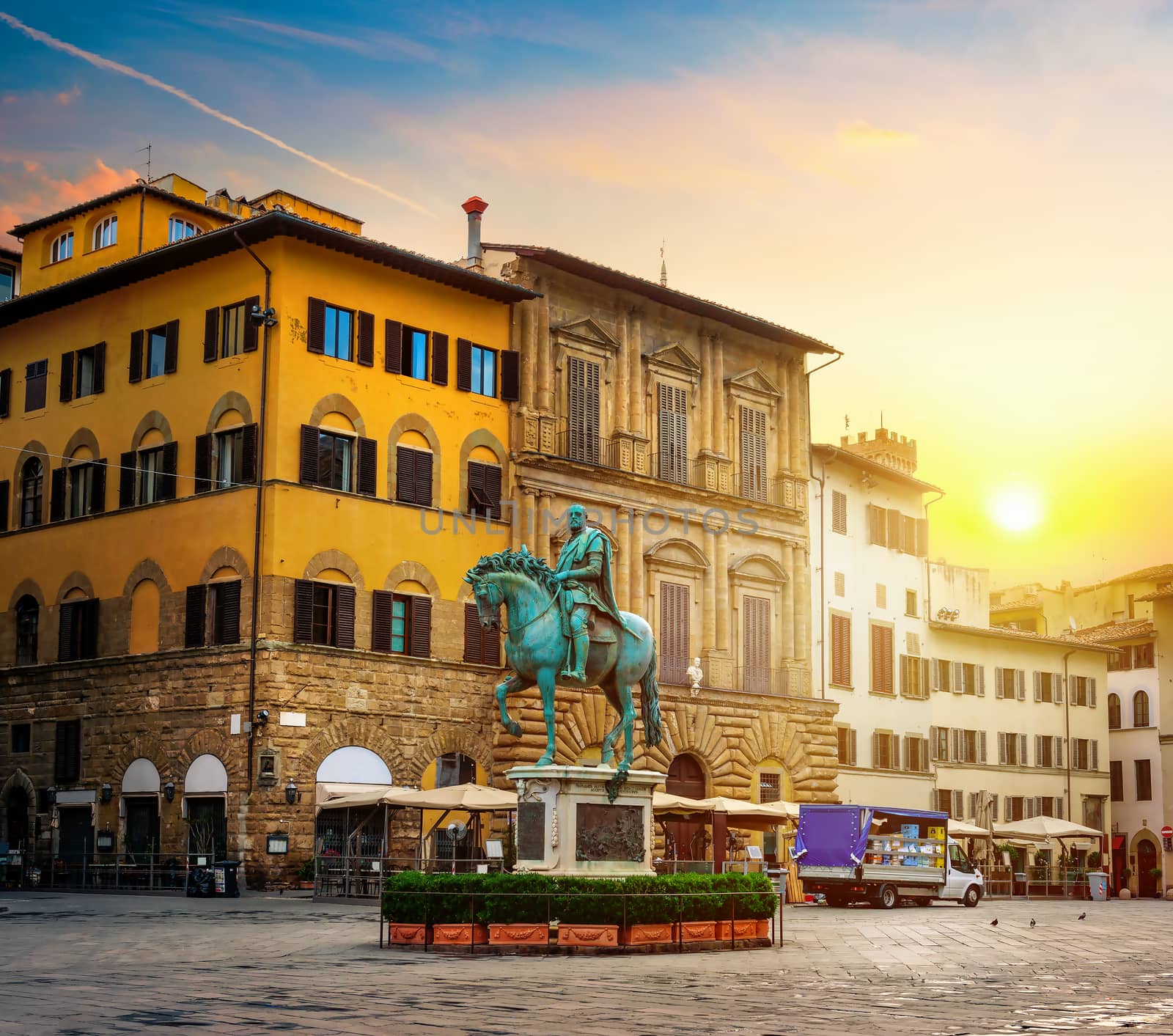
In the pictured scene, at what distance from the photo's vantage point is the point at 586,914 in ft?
65.4

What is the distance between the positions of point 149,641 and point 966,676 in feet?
108

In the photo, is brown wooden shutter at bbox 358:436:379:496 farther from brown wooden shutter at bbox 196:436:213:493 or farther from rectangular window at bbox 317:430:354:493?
brown wooden shutter at bbox 196:436:213:493

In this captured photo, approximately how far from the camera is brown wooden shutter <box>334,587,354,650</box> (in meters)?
37.6

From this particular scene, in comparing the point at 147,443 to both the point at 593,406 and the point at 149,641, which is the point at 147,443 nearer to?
the point at 149,641

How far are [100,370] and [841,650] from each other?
970 inches

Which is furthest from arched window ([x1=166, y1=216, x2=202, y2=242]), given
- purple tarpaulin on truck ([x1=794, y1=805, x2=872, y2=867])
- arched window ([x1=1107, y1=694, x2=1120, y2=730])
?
arched window ([x1=1107, y1=694, x2=1120, y2=730])

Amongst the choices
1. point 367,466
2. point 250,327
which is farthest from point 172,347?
point 367,466

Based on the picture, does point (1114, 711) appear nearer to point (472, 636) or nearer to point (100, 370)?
point (472, 636)

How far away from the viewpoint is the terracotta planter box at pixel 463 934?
19.9 meters

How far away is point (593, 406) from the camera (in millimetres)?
44875

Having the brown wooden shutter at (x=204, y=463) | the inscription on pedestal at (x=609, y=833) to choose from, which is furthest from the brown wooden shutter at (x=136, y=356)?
the inscription on pedestal at (x=609, y=833)

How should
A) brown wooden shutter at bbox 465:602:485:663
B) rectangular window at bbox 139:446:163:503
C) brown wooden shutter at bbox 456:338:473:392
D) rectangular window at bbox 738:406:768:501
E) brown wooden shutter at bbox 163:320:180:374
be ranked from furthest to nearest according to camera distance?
1. rectangular window at bbox 738:406:768:501
2. brown wooden shutter at bbox 456:338:473:392
3. brown wooden shutter at bbox 465:602:485:663
4. brown wooden shutter at bbox 163:320:180:374
5. rectangular window at bbox 139:446:163:503

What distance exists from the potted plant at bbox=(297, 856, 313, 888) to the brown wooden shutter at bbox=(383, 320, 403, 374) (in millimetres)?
11615

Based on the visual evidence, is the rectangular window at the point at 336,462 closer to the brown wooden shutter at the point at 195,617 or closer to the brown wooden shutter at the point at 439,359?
the brown wooden shutter at the point at 439,359
